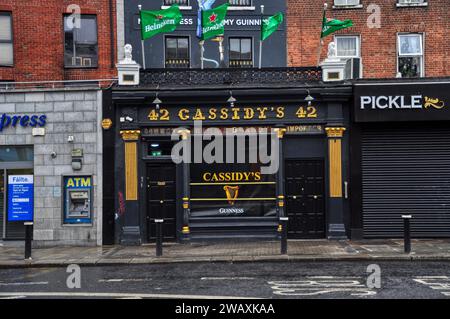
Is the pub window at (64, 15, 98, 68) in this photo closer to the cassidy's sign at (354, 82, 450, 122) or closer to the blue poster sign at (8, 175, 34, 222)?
the blue poster sign at (8, 175, 34, 222)

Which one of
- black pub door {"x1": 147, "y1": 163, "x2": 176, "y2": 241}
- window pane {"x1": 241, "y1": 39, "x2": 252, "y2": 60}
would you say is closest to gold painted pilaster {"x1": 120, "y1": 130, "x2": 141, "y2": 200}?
black pub door {"x1": 147, "y1": 163, "x2": 176, "y2": 241}

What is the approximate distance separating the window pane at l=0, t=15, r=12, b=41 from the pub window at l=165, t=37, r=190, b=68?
232 inches

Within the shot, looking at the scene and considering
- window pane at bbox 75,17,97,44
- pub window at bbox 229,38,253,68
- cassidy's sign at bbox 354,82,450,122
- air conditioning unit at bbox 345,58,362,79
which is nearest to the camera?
cassidy's sign at bbox 354,82,450,122

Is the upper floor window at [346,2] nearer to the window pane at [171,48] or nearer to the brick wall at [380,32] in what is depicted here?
the brick wall at [380,32]

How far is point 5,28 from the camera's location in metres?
20.5

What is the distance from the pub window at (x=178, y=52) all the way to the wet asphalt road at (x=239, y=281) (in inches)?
→ 380

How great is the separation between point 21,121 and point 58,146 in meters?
1.46

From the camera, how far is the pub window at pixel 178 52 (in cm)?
2092

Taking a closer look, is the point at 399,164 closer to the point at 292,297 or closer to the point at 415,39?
the point at 415,39

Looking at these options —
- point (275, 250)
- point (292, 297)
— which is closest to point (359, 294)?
point (292, 297)

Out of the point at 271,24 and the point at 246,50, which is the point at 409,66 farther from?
the point at 246,50

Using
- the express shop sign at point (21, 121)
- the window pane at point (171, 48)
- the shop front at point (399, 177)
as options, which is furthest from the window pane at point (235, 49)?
the express shop sign at point (21, 121)

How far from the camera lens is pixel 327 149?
57.5 ft

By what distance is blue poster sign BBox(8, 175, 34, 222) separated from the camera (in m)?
17.8
